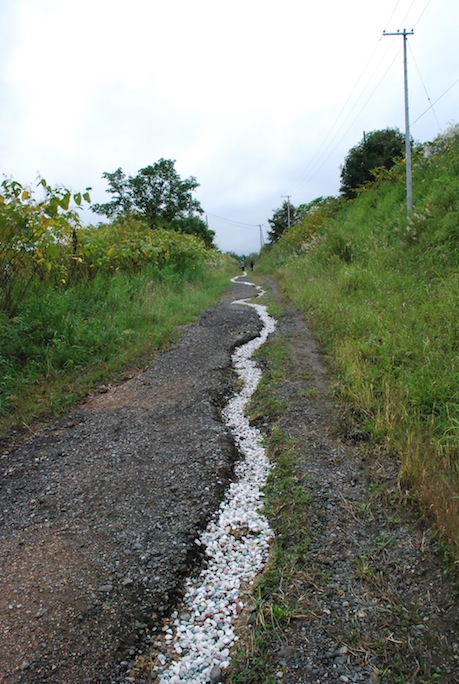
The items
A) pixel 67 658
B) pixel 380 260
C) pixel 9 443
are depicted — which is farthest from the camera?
pixel 380 260

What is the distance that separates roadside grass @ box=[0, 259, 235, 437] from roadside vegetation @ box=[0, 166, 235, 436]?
1 cm

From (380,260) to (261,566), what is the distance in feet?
29.9

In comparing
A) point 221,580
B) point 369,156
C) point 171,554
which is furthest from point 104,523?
point 369,156

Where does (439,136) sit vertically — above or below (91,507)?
above

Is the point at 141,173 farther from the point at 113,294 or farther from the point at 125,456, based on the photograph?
the point at 125,456

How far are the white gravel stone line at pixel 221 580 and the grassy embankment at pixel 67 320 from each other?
111 inches

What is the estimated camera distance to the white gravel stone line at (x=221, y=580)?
2.22 metres

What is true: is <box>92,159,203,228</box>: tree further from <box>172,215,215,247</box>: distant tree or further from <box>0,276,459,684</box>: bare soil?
<box>0,276,459,684</box>: bare soil

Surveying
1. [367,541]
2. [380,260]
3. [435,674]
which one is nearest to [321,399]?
[367,541]

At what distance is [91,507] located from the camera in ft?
11.2

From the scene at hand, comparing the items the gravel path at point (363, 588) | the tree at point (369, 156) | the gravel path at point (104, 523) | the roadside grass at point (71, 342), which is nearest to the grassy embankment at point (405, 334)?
the gravel path at point (363, 588)

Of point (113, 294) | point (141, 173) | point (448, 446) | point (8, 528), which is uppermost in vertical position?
point (141, 173)

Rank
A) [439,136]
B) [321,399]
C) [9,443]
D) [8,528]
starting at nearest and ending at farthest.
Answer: [8,528] < [9,443] < [321,399] < [439,136]

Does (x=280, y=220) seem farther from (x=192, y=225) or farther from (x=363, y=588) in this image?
(x=363, y=588)
